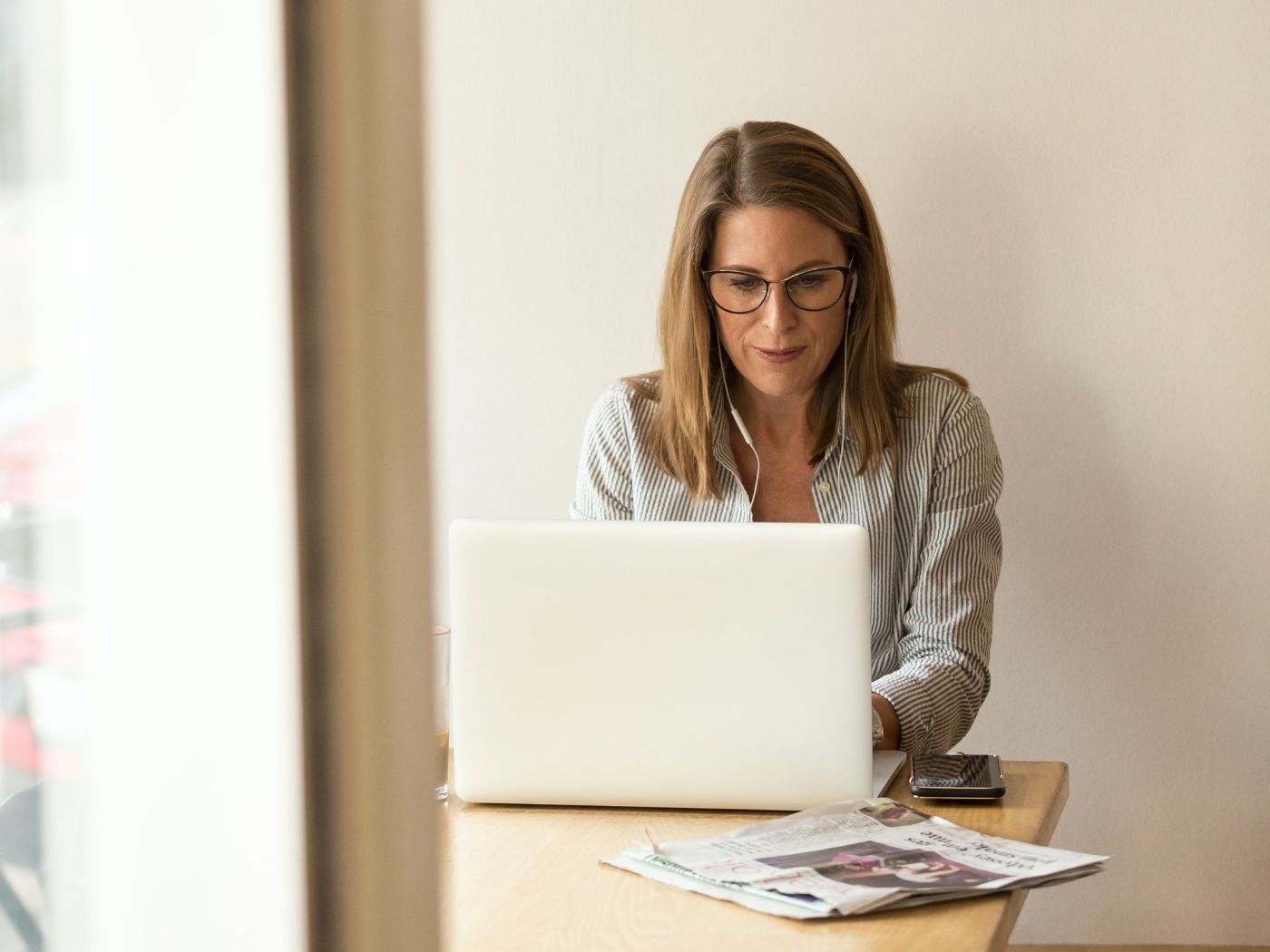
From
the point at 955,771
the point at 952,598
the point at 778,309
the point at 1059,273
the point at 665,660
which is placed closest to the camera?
the point at 665,660

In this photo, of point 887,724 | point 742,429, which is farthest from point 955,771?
point 742,429

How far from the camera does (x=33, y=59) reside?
0.84 ft

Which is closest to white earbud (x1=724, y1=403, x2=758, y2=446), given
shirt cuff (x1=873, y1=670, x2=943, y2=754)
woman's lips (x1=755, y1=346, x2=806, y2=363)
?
woman's lips (x1=755, y1=346, x2=806, y2=363)

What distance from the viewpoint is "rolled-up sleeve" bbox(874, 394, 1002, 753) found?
1.51 m

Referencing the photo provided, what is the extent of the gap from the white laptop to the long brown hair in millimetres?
666

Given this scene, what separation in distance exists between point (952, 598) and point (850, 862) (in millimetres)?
724

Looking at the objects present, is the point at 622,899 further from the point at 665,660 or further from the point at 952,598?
the point at 952,598

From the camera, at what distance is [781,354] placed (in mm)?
1818

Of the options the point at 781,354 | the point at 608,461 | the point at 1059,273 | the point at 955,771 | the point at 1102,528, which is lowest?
the point at 955,771

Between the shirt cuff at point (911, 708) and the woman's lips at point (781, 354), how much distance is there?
1.63ft

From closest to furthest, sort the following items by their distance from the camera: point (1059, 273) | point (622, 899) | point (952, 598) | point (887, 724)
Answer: point (622, 899) → point (887, 724) → point (952, 598) → point (1059, 273)

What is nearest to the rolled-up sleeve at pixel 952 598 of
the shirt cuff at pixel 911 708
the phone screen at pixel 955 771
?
the shirt cuff at pixel 911 708

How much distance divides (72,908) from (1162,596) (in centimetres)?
202

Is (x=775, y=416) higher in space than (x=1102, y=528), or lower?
higher
